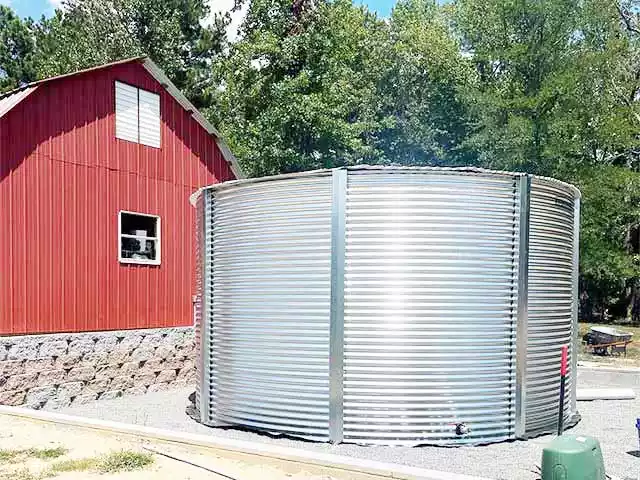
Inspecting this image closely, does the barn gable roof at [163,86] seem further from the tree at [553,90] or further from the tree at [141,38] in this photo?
the tree at [553,90]

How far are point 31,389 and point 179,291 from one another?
3.75 m

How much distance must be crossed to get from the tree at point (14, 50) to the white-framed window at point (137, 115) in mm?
20715

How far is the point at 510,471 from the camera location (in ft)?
21.5

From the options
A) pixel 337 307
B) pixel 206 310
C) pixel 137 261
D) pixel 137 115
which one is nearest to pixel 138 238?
pixel 137 261

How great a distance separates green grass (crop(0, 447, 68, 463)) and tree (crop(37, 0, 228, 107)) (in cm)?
2317

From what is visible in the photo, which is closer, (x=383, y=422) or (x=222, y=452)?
(x=222, y=452)

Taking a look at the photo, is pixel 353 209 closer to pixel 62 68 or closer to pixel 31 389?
pixel 31 389

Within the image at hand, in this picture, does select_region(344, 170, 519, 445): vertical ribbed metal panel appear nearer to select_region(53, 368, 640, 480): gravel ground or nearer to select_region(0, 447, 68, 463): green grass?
select_region(53, 368, 640, 480): gravel ground

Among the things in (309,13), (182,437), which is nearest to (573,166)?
(309,13)

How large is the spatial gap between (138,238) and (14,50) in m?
24.8

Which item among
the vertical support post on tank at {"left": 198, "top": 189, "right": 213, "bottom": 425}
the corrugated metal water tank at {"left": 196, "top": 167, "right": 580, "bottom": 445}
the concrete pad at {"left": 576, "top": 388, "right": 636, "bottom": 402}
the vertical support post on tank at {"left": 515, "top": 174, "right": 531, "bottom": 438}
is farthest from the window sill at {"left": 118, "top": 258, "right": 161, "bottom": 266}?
the concrete pad at {"left": 576, "top": 388, "right": 636, "bottom": 402}

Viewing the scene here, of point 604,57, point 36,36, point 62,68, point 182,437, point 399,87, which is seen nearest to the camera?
point 182,437

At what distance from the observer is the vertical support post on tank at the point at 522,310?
7637mm

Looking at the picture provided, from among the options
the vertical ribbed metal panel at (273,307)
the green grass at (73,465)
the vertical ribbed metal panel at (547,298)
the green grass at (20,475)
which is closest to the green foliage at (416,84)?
the vertical ribbed metal panel at (273,307)
